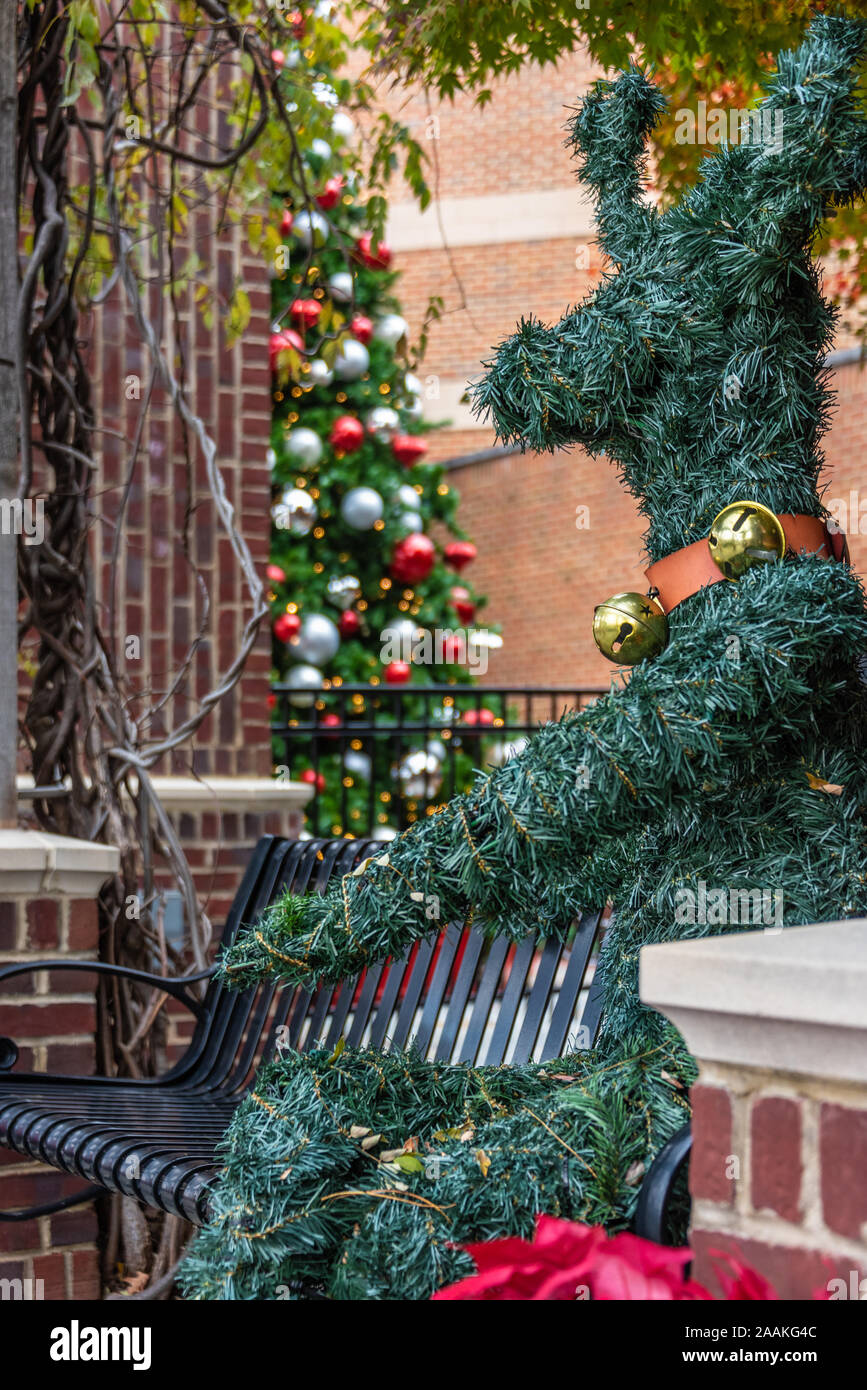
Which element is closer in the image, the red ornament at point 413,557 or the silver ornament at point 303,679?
the silver ornament at point 303,679

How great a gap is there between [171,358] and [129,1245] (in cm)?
263

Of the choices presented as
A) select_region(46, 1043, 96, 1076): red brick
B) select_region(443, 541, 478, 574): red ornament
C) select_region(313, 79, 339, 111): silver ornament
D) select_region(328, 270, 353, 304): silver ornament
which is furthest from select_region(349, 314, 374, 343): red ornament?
select_region(46, 1043, 96, 1076): red brick

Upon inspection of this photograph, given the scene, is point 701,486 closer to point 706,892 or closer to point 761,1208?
point 706,892

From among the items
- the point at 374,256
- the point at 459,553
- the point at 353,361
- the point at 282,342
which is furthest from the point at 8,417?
the point at 459,553

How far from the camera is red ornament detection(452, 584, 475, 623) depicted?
9531mm

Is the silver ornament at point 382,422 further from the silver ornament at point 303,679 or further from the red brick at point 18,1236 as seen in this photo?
the red brick at point 18,1236

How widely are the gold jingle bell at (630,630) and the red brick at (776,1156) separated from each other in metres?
0.74

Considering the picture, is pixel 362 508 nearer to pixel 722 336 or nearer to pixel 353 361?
pixel 353 361

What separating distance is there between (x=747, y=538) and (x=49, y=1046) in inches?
82.3

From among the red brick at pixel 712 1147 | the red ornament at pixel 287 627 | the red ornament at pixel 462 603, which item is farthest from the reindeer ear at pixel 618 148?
the red ornament at pixel 462 603

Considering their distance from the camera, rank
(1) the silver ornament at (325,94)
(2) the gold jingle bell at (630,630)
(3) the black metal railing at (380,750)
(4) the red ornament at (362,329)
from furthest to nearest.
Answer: (4) the red ornament at (362,329)
(3) the black metal railing at (380,750)
(1) the silver ornament at (325,94)
(2) the gold jingle bell at (630,630)

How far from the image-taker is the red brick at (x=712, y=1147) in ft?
4.28
